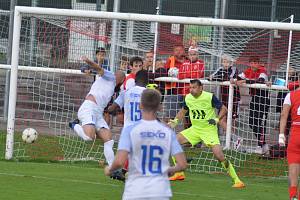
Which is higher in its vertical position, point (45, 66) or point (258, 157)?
point (45, 66)

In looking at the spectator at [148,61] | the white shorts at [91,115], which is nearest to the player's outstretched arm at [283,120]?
the white shorts at [91,115]

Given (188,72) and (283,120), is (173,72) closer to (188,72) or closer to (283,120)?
(188,72)

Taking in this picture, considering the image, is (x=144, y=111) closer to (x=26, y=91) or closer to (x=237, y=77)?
(x=237, y=77)

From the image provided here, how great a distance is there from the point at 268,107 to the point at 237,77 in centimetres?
85

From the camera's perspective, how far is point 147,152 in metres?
8.27

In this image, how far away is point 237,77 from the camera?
58.5ft

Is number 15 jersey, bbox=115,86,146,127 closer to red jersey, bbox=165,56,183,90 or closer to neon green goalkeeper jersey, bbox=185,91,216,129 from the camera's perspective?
neon green goalkeeper jersey, bbox=185,91,216,129

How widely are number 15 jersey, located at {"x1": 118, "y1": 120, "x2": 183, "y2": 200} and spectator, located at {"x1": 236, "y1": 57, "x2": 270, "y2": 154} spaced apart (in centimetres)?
949

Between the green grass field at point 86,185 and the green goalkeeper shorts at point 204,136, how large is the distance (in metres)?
0.66

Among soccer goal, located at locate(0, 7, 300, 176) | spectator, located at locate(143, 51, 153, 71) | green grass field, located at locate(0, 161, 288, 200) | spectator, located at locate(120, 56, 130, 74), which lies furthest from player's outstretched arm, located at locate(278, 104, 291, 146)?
spectator, located at locate(120, 56, 130, 74)

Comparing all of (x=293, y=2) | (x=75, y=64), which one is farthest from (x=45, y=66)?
(x=293, y=2)

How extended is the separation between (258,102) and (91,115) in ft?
14.7

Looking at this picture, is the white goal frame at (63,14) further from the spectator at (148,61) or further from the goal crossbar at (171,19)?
the spectator at (148,61)

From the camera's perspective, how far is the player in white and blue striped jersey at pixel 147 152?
26.8 feet
